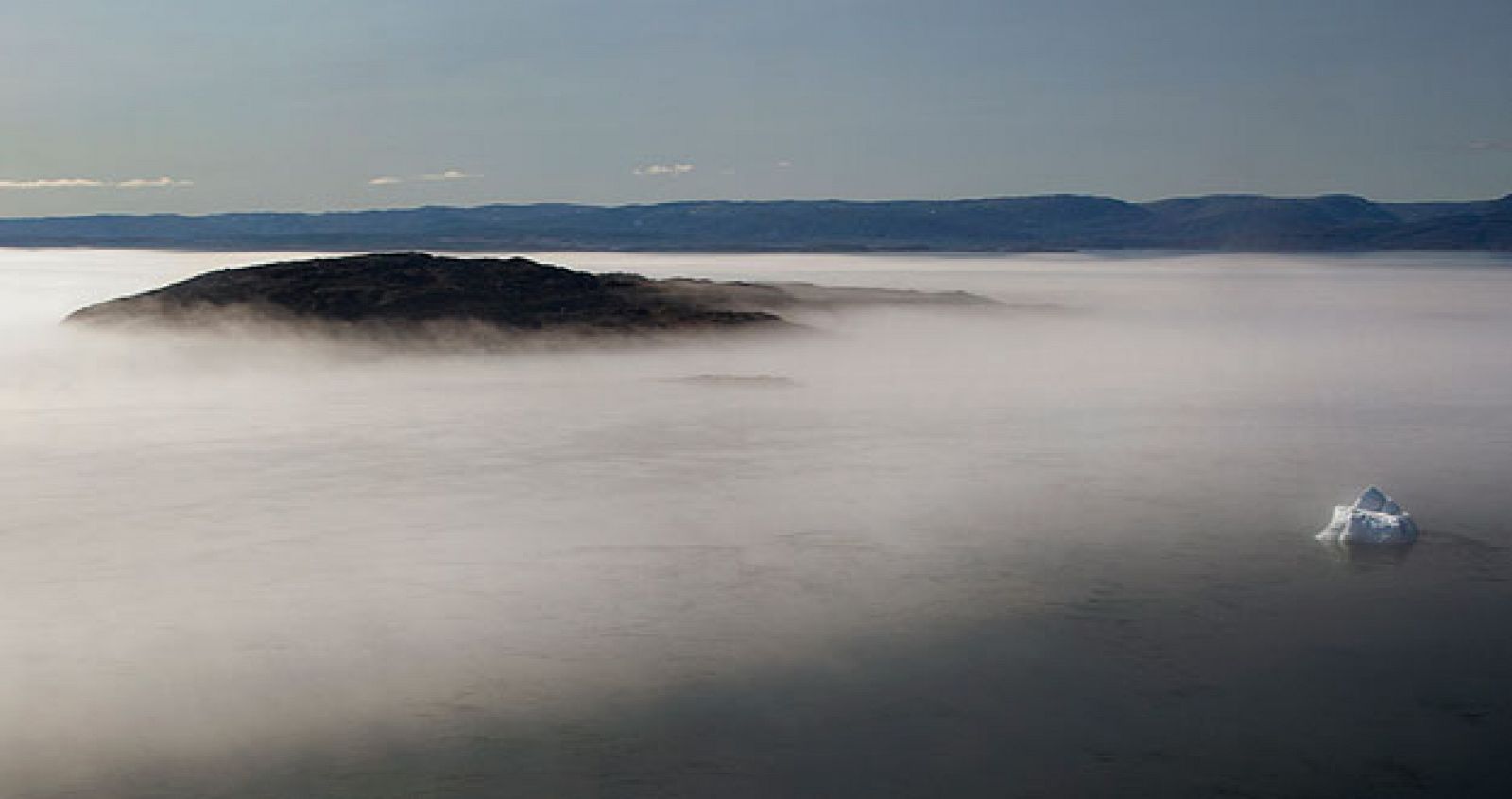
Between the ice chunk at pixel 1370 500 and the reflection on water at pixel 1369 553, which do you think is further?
the ice chunk at pixel 1370 500

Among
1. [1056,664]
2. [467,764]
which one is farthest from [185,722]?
[1056,664]

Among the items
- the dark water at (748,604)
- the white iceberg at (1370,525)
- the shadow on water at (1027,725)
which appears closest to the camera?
the shadow on water at (1027,725)

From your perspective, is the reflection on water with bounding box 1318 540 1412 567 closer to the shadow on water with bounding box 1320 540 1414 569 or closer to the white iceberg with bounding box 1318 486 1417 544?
the shadow on water with bounding box 1320 540 1414 569

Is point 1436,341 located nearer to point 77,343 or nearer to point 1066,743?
point 77,343

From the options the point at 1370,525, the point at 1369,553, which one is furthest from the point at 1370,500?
the point at 1369,553

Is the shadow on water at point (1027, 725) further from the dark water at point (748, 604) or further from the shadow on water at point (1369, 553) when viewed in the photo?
the shadow on water at point (1369, 553)

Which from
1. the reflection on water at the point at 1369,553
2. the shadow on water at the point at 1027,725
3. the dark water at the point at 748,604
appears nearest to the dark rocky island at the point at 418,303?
the dark water at the point at 748,604
